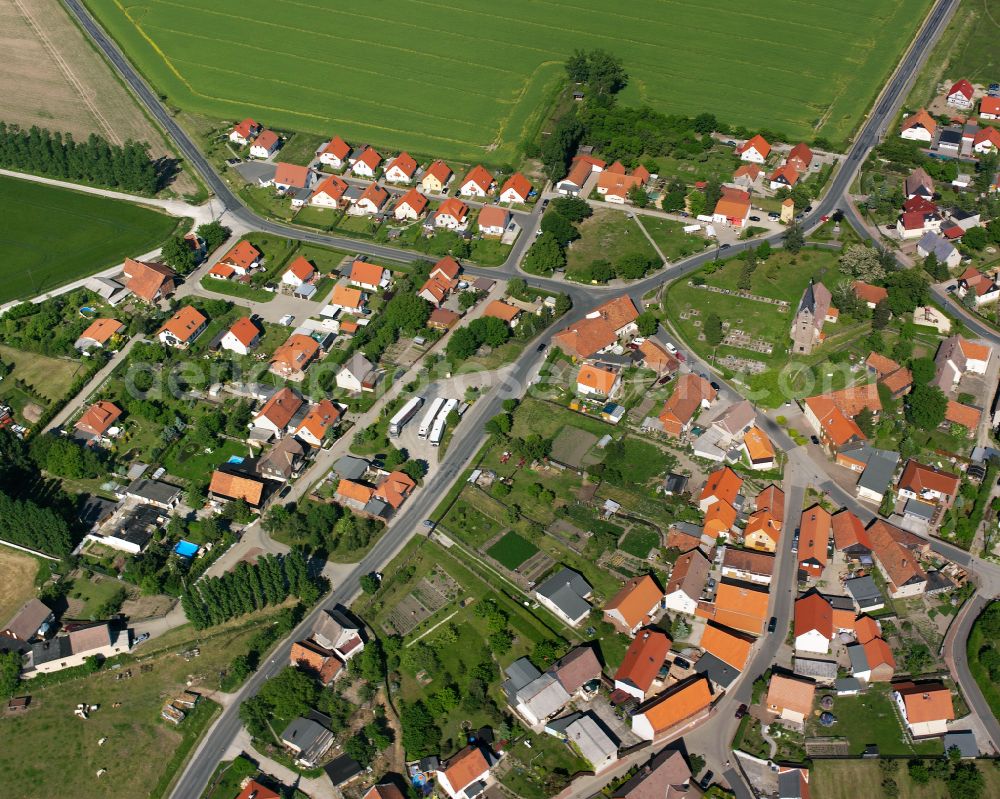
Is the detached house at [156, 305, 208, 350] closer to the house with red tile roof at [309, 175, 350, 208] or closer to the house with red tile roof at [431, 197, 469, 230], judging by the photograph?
the house with red tile roof at [309, 175, 350, 208]

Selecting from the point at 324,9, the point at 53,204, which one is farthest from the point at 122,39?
the point at 53,204

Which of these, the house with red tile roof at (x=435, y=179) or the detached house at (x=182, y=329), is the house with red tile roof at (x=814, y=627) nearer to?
the detached house at (x=182, y=329)

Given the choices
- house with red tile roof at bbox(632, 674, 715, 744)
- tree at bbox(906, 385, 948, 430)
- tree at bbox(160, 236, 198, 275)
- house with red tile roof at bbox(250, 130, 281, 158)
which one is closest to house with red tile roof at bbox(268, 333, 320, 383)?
tree at bbox(160, 236, 198, 275)

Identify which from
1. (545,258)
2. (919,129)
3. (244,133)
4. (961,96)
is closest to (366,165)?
(244,133)

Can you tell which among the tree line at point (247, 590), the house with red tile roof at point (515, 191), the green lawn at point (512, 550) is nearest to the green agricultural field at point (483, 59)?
the house with red tile roof at point (515, 191)

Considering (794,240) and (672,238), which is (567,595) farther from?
(794,240)

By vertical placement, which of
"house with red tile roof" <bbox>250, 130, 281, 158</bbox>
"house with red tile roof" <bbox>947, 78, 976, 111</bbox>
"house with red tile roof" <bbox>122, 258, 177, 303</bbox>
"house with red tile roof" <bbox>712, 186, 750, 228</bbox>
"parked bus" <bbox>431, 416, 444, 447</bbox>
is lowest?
"parked bus" <bbox>431, 416, 444, 447</bbox>
